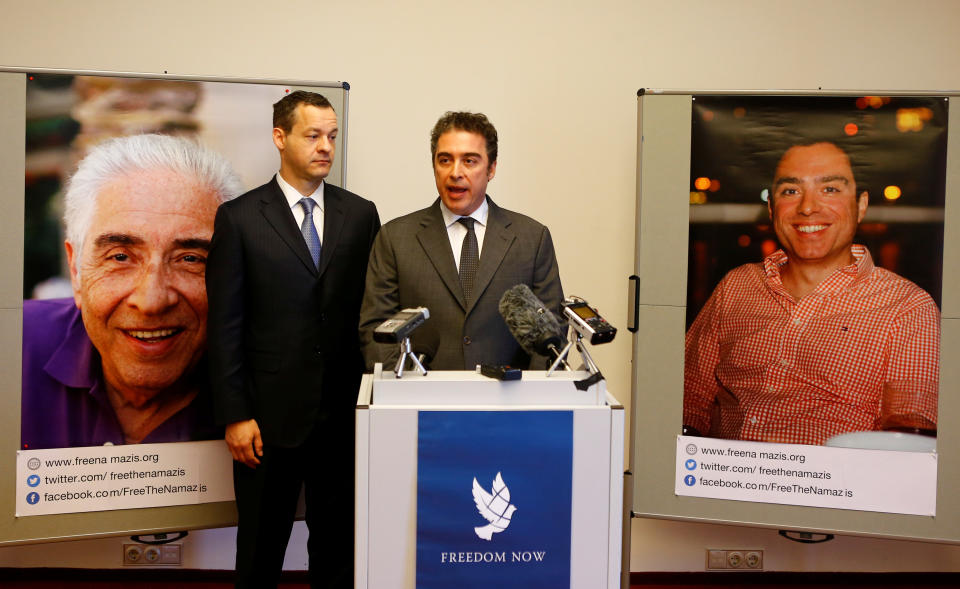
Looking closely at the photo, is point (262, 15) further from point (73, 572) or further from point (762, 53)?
point (73, 572)

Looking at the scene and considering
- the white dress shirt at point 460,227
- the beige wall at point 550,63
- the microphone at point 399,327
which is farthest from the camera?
the beige wall at point 550,63

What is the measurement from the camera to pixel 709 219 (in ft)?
8.77

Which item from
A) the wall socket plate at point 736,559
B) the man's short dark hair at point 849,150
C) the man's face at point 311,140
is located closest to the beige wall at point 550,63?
the man's short dark hair at point 849,150

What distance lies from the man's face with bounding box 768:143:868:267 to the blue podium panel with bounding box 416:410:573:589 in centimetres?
153

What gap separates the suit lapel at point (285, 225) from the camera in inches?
89.4

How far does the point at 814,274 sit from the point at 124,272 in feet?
8.42

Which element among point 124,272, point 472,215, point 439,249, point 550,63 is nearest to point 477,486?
point 439,249

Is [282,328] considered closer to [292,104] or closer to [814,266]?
[292,104]

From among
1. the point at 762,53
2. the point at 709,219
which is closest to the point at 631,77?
the point at 762,53

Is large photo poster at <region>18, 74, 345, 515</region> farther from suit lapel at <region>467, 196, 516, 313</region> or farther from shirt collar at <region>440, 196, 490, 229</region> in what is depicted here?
suit lapel at <region>467, 196, 516, 313</region>

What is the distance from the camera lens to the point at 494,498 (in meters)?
1.55

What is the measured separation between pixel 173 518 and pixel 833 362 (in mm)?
2537

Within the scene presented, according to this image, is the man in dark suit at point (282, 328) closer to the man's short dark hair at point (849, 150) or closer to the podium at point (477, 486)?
the podium at point (477, 486)

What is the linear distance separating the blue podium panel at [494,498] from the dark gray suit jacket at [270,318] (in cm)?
87
